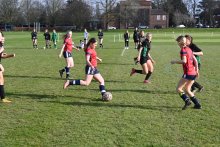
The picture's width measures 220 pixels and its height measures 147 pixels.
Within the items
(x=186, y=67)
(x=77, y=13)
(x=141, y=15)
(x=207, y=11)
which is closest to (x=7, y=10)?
(x=77, y=13)

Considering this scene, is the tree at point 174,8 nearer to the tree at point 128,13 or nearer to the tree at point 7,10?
the tree at point 128,13

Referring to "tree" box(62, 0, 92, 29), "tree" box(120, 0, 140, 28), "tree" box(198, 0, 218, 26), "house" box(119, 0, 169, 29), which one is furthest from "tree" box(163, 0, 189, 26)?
"tree" box(62, 0, 92, 29)

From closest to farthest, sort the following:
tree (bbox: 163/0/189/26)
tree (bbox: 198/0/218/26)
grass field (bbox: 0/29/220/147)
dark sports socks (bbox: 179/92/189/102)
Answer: grass field (bbox: 0/29/220/147), dark sports socks (bbox: 179/92/189/102), tree (bbox: 198/0/218/26), tree (bbox: 163/0/189/26)

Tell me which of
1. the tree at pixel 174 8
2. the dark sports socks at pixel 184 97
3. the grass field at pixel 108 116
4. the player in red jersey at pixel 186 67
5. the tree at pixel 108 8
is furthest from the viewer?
the tree at pixel 174 8

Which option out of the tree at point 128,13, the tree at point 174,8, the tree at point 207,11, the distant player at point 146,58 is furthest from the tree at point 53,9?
the distant player at point 146,58

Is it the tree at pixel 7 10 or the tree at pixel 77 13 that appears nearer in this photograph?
the tree at pixel 7 10

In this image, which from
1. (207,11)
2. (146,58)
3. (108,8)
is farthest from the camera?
(207,11)

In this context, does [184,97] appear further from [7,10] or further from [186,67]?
[7,10]

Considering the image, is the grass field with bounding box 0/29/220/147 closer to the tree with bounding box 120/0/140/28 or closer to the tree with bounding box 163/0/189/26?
the tree with bounding box 120/0/140/28

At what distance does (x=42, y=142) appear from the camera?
5707mm

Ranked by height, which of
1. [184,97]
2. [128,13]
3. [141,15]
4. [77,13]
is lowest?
[184,97]

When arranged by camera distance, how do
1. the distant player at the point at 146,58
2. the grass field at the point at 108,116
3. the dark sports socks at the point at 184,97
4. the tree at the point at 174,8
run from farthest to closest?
1. the tree at the point at 174,8
2. the distant player at the point at 146,58
3. the dark sports socks at the point at 184,97
4. the grass field at the point at 108,116

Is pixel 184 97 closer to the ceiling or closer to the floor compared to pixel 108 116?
closer to the ceiling

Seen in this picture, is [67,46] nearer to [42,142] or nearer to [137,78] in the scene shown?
[137,78]
